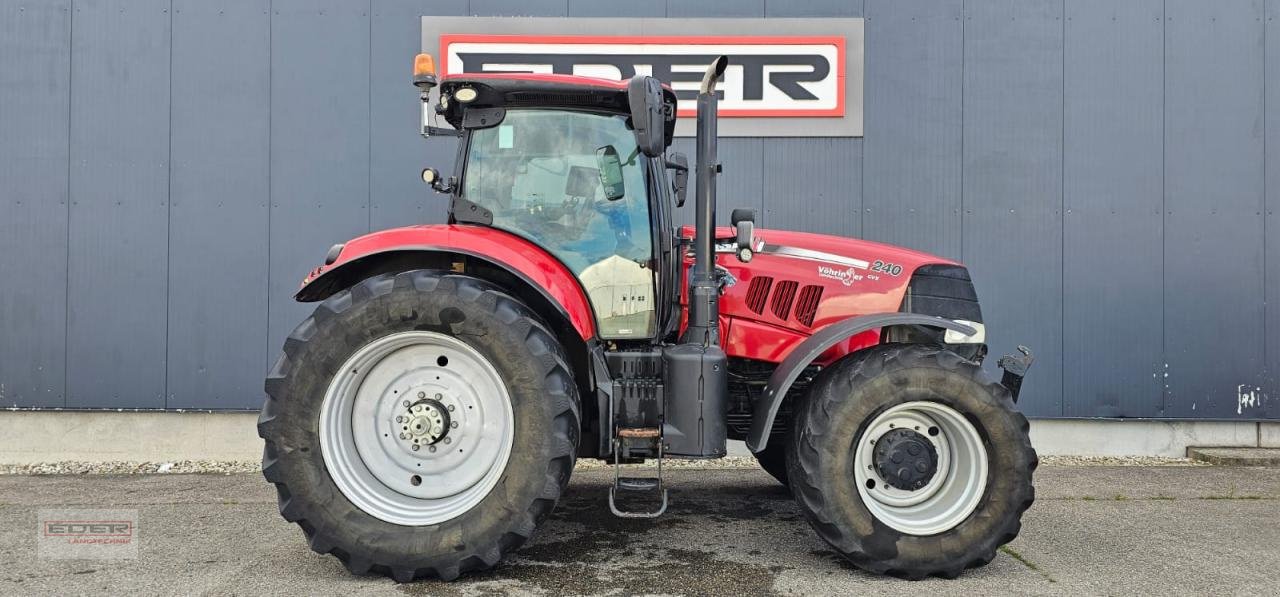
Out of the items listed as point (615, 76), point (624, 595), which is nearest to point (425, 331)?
point (624, 595)

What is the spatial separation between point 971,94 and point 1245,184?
2.23 metres

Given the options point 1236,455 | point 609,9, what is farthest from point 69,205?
point 1236,455

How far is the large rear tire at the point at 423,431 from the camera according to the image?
3301mm

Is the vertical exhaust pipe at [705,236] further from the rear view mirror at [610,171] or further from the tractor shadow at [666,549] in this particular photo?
the tractor shadow at [666,549]

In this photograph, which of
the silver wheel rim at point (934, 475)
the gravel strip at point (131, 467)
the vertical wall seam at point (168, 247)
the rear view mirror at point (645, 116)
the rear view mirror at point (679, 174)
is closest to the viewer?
the rear view mirror at point (645, 116)

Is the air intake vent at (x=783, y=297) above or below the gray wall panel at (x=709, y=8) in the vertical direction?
below

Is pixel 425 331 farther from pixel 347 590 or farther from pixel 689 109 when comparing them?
pixel 689 109

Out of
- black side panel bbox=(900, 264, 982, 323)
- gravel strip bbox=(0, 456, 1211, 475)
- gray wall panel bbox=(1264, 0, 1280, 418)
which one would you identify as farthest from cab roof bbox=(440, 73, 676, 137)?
gray wall panel bbox=(1264, 0, 1280, 418)

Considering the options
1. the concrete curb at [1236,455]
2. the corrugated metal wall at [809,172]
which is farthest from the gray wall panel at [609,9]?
the concrete curb at [1236,455]

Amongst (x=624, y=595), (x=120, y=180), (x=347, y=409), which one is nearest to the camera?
(x=624, y=595)

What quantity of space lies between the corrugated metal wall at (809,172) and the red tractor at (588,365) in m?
2.75

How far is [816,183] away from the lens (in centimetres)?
648

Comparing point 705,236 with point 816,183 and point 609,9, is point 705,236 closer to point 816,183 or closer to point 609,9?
point 816,183

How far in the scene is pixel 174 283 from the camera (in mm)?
6328
